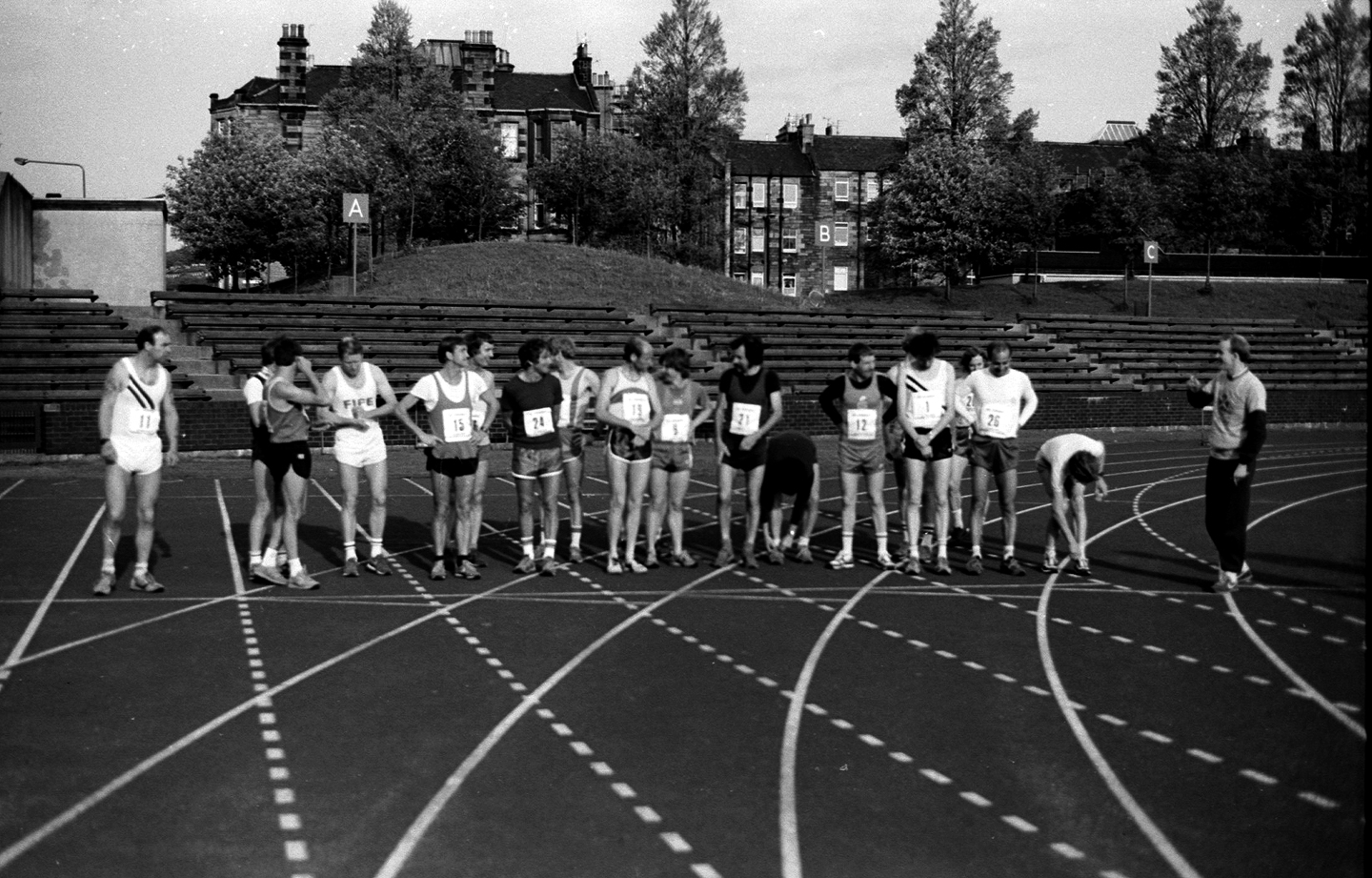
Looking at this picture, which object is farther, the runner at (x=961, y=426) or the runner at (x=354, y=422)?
the runner at (x=961, y=426)

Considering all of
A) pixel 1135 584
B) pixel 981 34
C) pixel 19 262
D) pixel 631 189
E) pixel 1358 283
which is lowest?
pixel 1135 584

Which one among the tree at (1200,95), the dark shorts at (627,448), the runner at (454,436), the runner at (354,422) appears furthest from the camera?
the tree at (1200,95)

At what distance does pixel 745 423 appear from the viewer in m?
12.7

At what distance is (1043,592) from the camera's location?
37.3 feet

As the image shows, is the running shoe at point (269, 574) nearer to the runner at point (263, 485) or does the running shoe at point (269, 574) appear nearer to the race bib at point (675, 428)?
the runner at point (263, 485)

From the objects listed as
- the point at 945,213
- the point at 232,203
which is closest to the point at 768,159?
the point at 945,213

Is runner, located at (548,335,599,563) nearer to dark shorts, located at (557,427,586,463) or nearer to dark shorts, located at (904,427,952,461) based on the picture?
dark shorts, located at (557,427,586,463)

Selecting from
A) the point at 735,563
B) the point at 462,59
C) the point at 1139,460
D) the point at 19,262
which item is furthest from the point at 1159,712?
the point at 462,59

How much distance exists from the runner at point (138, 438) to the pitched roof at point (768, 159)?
72.6 meters

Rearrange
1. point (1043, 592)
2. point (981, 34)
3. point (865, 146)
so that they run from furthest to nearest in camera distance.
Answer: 1. point (865, 146)
2. point (981, 34)
3. point (1043, 592)

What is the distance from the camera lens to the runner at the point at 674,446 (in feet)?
40.5

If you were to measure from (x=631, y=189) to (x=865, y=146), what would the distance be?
26951 mm

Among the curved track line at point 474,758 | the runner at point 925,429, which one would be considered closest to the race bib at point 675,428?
the runner at point 925,429

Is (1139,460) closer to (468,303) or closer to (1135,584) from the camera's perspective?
(1135,584)
